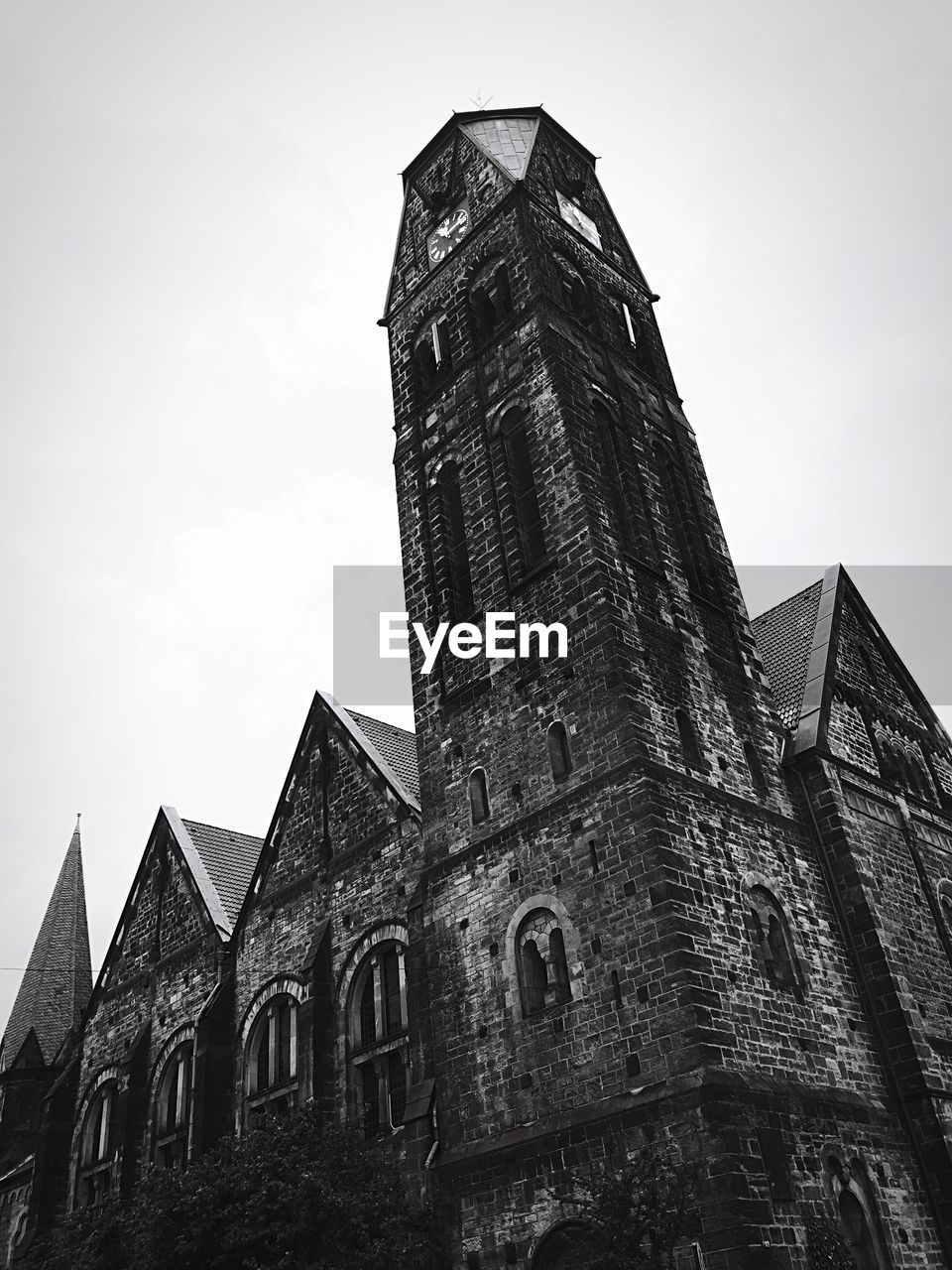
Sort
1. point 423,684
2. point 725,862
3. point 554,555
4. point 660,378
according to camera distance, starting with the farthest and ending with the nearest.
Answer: point 660,378 → point 423,684 → point 554,555 → point 725,862

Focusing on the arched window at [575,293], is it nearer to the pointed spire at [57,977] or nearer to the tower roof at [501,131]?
the tower roof at [501,131]

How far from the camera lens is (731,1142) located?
1614 centimetres

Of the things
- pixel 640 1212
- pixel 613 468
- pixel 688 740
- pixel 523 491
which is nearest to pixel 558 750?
pixel 688 740

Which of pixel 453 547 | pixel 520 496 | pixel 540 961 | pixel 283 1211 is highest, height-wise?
→ pixel 453 547

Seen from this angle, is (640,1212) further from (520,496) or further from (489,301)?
(489,301)

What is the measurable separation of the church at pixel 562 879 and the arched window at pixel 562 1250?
8cm

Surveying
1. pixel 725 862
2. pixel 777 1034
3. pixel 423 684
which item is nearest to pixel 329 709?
pixel 423 684

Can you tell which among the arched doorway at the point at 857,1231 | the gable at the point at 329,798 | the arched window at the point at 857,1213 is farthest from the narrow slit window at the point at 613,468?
the arched doorway at the point at 857,1231

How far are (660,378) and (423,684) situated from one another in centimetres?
1197

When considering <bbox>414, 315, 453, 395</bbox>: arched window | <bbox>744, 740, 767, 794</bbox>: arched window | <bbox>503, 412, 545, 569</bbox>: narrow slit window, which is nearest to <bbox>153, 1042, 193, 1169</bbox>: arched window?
<bbox>503, 412, 545, 569</bbox>: narrow slit window

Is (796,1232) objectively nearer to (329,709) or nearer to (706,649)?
(706,649)

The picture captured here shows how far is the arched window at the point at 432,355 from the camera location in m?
30.0

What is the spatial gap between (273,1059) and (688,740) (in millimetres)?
11885

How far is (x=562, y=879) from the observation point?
1998 cm
